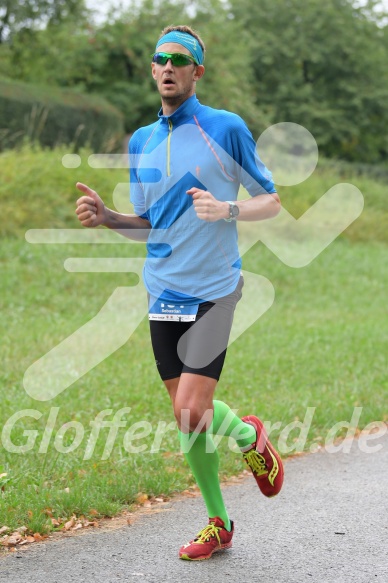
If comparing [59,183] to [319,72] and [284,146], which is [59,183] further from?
[319,72]

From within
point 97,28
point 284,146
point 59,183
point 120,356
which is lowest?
point 120,356

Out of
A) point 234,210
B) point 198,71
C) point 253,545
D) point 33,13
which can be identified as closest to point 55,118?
point 33,13

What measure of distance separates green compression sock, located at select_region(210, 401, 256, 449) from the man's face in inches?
59.6

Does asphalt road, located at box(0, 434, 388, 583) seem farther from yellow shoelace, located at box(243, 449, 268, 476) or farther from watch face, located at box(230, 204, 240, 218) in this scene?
watch face, located at box(230, 204, 240, 218)

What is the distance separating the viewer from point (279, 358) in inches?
408

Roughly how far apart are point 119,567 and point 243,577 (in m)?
0.57

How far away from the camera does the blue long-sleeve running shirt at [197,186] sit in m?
4.57

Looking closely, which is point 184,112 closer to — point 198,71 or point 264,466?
point 198,71

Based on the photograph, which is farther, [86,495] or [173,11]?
[173,11]

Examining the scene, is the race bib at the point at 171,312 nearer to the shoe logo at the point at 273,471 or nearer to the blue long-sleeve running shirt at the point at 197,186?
the blue long-sleeve running shirt at the point at 197,186

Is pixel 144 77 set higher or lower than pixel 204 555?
higher

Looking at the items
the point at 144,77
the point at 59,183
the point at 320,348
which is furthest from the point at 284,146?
the point at 320,348

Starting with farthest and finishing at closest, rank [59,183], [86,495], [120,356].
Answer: [59,183]
[120,356]
[86,495]

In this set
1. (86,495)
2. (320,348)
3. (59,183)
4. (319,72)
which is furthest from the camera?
Result: (319,72)
